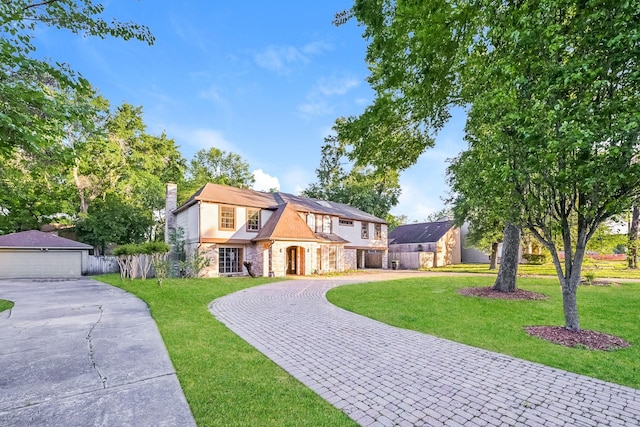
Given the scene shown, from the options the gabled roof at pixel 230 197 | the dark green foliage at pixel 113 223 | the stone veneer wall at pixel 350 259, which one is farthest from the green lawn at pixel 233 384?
the dark green foliage at pixel 113 223

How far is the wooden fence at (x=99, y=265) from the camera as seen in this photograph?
2234 centimetres

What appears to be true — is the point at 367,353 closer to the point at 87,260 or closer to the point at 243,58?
the point at 243,58

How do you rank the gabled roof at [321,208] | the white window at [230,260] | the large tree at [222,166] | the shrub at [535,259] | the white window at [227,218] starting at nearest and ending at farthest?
the white window at [227,218], the white window at [230,260], the gabled roof at [321,208], the shrub at [535,259], the large tree at [222,166]

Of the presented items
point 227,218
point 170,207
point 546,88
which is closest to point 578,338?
point 546,88

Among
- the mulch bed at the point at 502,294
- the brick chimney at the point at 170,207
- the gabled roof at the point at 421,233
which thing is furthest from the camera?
the gabled roof at the point at 421,233

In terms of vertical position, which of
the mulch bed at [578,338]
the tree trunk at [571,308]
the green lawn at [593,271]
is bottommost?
the green lawn at [593,271]

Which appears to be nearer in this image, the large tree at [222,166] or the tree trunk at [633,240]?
the tree trunk at [633,240]

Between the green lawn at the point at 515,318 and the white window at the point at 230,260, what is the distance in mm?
9271

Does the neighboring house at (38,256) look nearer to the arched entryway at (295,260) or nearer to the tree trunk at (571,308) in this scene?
the arched entryway at (295,260)

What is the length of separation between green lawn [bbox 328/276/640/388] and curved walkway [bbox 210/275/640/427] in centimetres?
51

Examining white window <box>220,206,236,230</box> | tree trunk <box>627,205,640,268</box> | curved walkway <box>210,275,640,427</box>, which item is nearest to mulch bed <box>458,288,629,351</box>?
curved walkway <box>210,275,640,427</box>

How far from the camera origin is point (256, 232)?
67.7ft

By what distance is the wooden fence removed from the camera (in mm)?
22344

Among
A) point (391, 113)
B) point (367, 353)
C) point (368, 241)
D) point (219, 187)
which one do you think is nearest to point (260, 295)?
point (367, 353)
